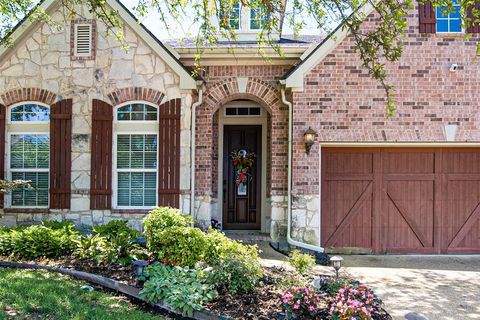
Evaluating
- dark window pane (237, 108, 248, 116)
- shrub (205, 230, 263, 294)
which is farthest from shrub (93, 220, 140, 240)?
dark window pane (237, 108, 248, 116)

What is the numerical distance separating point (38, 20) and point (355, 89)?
22.4 feet

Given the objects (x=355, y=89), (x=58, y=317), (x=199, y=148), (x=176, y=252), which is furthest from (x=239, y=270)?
(x=355, y=89)

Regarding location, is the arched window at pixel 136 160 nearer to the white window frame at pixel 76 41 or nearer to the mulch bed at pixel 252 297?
the white window frame at pixel 76 41

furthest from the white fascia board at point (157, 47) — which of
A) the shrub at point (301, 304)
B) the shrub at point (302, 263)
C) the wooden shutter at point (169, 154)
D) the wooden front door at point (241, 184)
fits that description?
the shrub at point (301, 304)

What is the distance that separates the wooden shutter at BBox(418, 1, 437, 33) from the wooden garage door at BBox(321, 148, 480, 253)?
251 centimetres

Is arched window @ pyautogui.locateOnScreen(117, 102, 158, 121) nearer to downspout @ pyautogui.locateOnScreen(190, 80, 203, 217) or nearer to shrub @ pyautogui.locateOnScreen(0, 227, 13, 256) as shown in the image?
downspout @ pyautogui.locateOnScreen(190, 80, 203, 217)

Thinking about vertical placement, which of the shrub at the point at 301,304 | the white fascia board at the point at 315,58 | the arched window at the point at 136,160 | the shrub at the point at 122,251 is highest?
the white fascia board at the point at 315,58

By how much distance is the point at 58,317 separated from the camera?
466 cm

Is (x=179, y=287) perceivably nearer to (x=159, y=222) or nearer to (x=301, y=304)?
(x=301, y=304)

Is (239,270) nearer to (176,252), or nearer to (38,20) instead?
(176,252)

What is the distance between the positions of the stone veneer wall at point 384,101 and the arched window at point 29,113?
216 inches

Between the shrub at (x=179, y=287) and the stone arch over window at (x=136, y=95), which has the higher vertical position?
the stone arch over window at (x=136, y=95)

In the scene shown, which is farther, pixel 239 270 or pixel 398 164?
pixel 398 164

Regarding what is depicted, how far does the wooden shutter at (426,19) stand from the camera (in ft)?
28.6
